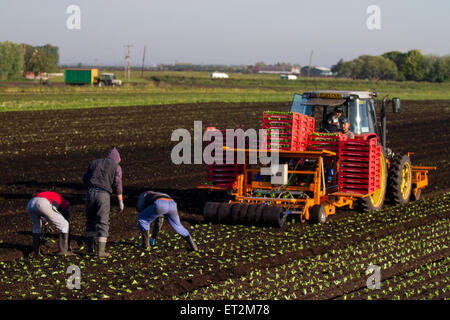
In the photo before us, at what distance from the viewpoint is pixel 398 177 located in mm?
15055

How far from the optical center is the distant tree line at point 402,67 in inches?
4413

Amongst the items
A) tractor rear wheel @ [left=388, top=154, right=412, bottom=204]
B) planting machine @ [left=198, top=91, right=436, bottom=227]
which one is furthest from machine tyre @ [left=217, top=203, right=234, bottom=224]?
tractor rear wheel @ [left=388, top=154, right=412, bottom=204]

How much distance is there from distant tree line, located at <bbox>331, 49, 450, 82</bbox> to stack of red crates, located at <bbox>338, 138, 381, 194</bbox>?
101669mm

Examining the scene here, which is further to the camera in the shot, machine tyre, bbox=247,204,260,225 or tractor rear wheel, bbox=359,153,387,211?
tractor rear wheel, bbox=359,153,387,211

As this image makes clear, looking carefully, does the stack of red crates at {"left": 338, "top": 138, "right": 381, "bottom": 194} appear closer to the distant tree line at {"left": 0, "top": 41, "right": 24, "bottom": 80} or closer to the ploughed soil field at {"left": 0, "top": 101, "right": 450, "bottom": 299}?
the ploughed soil field at {"left": 0, "top": 101, "right": 450, "bottom": 299}

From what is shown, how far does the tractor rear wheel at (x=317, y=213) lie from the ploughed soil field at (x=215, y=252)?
0.14 metres

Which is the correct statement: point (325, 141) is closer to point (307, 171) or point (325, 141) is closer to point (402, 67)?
point (307, 171)

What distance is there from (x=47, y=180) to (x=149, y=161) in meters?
4.43

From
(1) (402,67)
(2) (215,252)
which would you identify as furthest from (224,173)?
(1) (402,67)

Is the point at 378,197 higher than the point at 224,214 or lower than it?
higher

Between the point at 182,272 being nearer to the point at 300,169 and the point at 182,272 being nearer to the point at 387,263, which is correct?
the point at 387,263

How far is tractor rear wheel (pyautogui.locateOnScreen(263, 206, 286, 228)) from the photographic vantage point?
13.0 meters

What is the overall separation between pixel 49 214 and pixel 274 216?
13.6 ft

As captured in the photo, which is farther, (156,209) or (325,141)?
(325,141)
